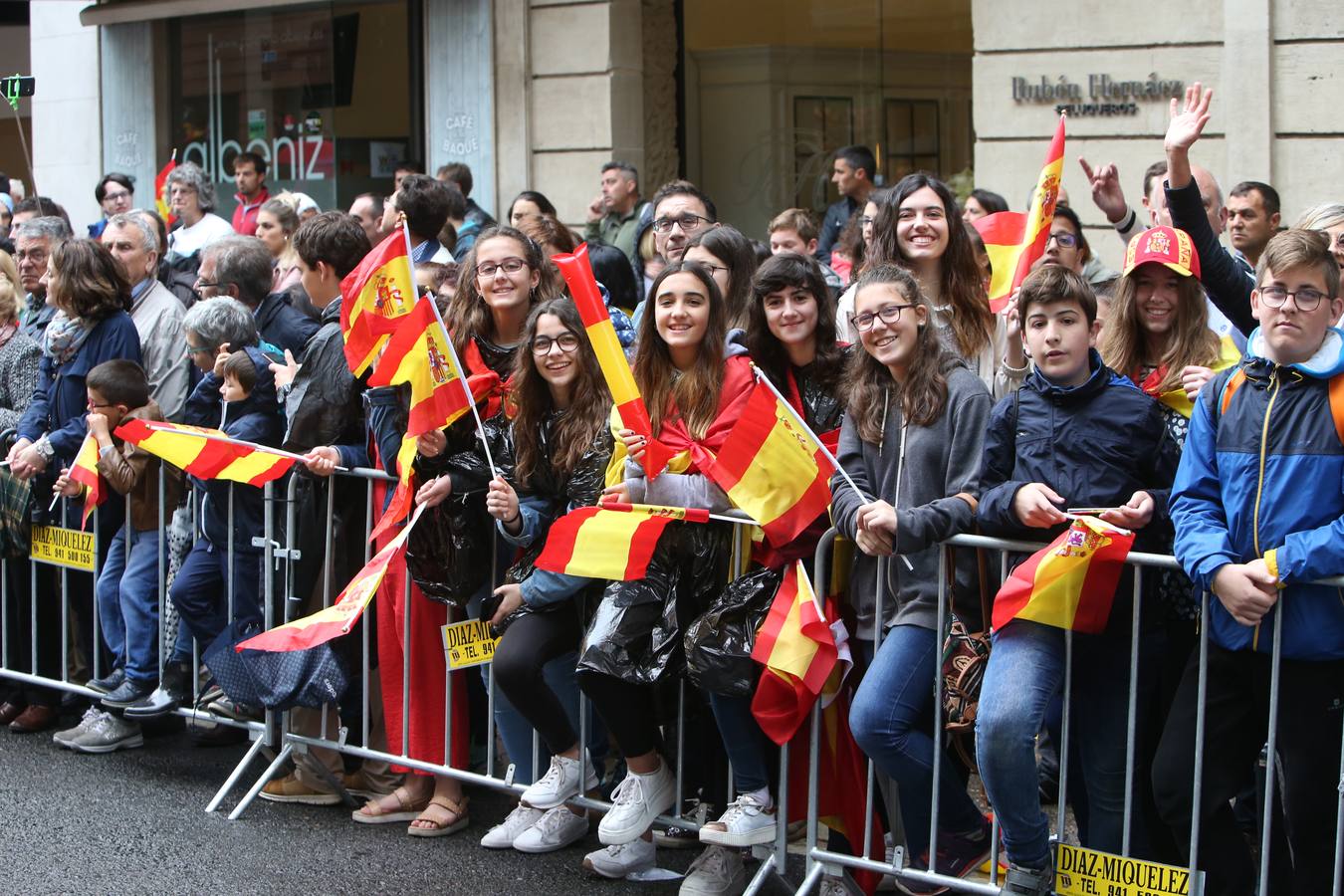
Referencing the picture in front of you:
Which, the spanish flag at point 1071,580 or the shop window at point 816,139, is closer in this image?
the spanish flag at point 1071,580

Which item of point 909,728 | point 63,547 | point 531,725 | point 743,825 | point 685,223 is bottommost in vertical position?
point 743,825

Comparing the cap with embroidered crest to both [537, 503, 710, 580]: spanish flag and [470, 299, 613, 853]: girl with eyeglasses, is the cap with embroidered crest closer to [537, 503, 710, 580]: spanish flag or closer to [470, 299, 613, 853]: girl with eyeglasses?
[537, 503, 710, 580]: spanish flag

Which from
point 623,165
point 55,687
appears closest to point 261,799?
point 55,687

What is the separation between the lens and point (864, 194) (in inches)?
424

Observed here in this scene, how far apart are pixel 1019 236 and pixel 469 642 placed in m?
2.55

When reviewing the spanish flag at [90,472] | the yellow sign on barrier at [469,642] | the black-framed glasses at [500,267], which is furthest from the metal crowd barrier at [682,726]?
the black-framed glasses at [500,267]

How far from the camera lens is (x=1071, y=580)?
448cm

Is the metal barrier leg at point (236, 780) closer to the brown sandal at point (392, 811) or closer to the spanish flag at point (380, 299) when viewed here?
the brown sandal at point (392, 811)

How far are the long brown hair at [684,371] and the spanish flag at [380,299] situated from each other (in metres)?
0.93

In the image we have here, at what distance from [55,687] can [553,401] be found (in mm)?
3048

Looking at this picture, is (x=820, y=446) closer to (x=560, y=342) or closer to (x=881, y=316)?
(x=881, y=316)

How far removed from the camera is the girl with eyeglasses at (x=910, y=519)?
474 centimetres

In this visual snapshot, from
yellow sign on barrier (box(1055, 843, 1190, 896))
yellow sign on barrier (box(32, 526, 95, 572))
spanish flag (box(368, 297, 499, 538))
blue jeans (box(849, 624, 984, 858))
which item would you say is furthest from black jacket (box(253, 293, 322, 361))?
yellow sign on barrier (box(1055, 843, 1190, 896))

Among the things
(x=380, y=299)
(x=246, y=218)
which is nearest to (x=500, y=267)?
(x=380, y=299)
